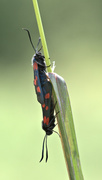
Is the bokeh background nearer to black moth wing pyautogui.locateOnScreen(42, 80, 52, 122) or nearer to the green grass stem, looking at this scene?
black moth wing pyautogui.locateOnScreen(42, 80, 52, 122)

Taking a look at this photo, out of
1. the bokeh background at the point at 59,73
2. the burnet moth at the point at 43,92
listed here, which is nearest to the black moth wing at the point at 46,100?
the burnet moth at the point at 43,92

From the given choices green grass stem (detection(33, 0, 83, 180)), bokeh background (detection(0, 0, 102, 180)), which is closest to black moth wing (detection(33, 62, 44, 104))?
green grass stem (detection(33, 0, 83, 180))

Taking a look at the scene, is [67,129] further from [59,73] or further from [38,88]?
[59,73]

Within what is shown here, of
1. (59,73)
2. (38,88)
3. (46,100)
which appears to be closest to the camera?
(46,100)

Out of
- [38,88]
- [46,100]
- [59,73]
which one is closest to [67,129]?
[46,100]

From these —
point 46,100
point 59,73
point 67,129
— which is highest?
point 59,73

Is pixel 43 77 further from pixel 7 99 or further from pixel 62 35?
pixel 62 35

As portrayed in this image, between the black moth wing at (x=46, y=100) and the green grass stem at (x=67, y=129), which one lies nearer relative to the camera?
the green grass stem at (x=67, y=129)

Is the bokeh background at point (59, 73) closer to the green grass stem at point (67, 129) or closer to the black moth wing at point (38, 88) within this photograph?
the black moth wing at point (38, 88)

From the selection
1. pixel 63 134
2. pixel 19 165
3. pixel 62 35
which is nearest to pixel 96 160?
pixel 19 165
